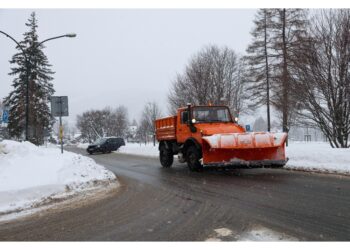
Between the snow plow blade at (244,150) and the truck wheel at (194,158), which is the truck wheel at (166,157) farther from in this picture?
the snow plow blade at (244,150)

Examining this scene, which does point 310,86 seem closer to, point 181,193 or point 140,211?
point 181,193

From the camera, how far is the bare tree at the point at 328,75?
16.0 metres

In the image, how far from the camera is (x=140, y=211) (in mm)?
6883

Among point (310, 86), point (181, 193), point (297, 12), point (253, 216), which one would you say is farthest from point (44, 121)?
point (253, 216)

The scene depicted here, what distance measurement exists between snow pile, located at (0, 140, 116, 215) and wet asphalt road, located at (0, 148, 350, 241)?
3.88ft

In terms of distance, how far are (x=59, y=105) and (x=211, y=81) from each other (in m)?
19.0

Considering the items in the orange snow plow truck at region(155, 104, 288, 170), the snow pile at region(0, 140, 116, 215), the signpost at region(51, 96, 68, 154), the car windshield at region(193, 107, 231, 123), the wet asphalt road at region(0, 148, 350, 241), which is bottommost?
the wet asphalt road at region(0, 148, 350, 241)

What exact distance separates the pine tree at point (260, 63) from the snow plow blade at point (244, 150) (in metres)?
21.6

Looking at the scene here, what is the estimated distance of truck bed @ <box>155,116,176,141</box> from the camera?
47.7 ft

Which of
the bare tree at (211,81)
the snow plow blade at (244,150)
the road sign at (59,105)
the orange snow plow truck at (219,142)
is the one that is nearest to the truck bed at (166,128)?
the orange snow plow truck at (219,142)

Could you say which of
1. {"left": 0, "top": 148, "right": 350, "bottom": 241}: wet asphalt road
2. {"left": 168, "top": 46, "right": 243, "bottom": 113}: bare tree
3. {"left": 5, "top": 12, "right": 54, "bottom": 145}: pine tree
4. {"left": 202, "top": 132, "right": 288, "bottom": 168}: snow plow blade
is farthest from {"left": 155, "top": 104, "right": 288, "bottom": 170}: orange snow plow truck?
{"left": 5, "top": 12, "right": 54, "bottom": 145}: pine tree

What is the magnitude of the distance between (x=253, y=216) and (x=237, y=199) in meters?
1.56

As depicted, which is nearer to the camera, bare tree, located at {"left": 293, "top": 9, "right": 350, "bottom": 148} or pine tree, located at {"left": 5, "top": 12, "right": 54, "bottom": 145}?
bare tree, located at {"left": 293, "top": 9, "right": 350, "bottom": 148}

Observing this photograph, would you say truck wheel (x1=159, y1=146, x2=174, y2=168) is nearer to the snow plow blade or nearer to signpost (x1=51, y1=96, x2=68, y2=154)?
the snow plow blade
